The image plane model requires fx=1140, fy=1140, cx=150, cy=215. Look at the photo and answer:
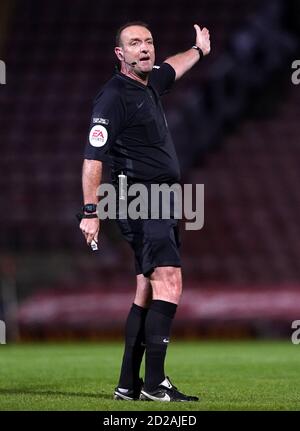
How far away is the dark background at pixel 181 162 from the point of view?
57.4 ft

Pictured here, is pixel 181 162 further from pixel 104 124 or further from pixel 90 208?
pixel 90 208

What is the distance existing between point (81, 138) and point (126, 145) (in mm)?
14585

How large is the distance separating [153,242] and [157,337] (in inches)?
22.0

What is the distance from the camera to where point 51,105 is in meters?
22.7

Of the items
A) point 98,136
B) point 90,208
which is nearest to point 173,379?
point 90,208

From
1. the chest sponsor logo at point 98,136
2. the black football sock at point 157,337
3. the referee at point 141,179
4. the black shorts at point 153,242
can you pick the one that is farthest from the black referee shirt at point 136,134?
the black football sock at point 157,337

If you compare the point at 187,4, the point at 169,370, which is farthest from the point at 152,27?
the point at 169,370

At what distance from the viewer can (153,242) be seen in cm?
667

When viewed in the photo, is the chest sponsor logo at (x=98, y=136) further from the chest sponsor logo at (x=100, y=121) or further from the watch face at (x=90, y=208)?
the watch face at (x=90, y=208)

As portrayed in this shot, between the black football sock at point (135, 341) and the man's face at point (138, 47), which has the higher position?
the man's face at point (138, 47)

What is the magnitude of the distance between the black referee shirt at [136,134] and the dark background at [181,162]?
9.87m

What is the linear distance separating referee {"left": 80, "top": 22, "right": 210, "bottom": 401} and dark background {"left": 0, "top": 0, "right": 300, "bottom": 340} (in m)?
9.79

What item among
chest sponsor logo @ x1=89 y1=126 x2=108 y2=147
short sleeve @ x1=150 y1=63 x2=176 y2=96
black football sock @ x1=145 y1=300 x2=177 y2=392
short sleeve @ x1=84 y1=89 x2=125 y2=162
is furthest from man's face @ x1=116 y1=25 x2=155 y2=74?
black football sock @ x1=145 y1=300 x2=177 y2=392

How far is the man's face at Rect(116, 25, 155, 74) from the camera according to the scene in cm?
680
